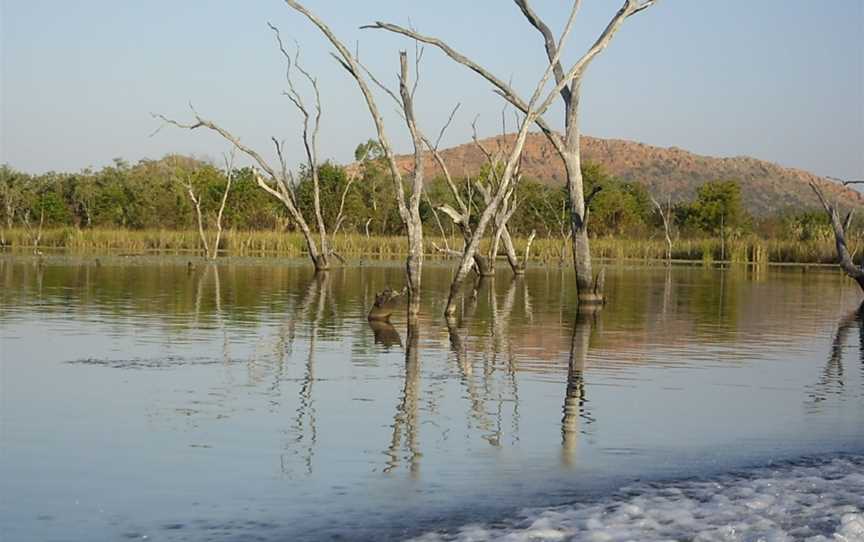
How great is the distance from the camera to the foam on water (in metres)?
5.82

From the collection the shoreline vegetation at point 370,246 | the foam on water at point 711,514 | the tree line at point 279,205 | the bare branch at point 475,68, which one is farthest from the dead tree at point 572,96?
the tree line at point 279,205

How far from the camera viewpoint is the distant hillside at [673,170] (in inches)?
5012

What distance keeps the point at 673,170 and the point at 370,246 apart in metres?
91.8

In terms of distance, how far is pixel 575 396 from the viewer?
10.6 m

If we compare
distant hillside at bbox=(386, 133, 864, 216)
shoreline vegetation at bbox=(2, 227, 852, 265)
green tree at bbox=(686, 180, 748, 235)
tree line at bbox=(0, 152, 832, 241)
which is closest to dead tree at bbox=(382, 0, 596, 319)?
shoreline vegetation at bbox=(2, 227, 852, 265)

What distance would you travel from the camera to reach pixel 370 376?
37.8 ft

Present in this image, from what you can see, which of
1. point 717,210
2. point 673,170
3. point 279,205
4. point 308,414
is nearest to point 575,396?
point 308,414

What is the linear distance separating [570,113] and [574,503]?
605 inches

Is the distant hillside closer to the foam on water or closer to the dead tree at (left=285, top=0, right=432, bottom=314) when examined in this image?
the dead tree at (left=285, top=0, right=432, bottom=314)

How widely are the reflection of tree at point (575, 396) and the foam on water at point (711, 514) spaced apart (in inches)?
42.5

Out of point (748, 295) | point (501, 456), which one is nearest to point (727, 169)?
point (748, 295)

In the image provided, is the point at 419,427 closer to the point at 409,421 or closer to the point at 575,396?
the point at 409,421

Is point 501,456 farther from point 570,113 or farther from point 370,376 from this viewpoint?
point 570,113

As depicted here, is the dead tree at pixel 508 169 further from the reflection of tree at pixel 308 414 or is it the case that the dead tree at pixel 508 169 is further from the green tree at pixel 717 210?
the green tree at pixel 717 210
